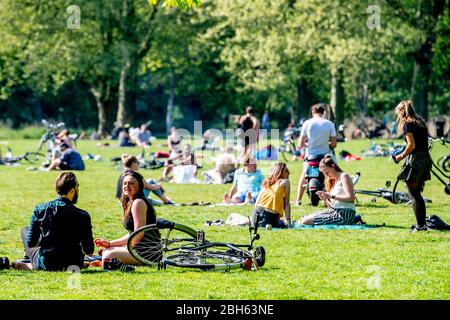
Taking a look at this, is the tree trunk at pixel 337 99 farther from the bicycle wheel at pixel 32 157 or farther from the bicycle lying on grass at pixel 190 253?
the bicycle lying on grass at pixel 190 253

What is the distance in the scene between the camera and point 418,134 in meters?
14.6

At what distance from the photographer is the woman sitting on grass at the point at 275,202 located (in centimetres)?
1545

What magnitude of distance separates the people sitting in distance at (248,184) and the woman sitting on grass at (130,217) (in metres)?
7.71

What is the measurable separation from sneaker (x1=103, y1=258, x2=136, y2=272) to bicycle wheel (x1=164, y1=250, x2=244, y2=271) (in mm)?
403

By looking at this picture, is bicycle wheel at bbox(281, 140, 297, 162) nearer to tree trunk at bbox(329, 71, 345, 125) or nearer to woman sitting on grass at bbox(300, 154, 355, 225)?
tree trunk at bbox(329, 71, 345, 125)

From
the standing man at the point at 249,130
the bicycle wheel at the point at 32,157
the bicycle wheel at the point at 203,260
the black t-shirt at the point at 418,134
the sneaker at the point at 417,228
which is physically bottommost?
the bicycle wheel at the point at 32,157

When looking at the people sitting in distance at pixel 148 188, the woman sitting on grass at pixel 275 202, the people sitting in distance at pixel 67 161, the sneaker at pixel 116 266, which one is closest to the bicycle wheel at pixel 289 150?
the people sitting in distance at pixel 67 161

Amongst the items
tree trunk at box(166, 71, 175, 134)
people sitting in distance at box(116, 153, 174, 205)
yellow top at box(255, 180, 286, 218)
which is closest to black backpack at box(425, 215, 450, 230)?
yellow top at box(255, 180, 286, 218)

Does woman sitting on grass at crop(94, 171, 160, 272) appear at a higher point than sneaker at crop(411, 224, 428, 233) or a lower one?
higher

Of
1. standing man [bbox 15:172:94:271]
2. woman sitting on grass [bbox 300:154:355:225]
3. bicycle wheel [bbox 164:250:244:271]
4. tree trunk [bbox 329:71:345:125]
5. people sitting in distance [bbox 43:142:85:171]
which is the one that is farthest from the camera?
tree trunk [bbox 329:71:345:125]

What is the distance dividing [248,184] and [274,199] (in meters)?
4.09

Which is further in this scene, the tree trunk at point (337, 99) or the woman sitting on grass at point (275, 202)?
the tree trunk at point (337, 99)

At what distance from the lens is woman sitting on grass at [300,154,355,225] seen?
15.4 m

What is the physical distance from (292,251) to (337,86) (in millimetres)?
40516
